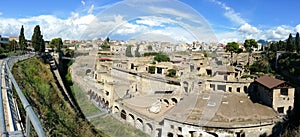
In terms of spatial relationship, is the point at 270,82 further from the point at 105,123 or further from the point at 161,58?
the point at 161,58

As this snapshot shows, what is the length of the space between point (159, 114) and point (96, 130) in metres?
2.58

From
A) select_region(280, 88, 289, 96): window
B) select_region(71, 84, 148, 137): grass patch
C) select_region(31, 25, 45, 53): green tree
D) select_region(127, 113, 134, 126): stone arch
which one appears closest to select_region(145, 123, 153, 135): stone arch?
select_region(71, 84, 148, 137): grass patch

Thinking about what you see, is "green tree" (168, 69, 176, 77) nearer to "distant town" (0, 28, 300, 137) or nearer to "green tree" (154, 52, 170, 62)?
"distant town" (0, 28, 300, 137)

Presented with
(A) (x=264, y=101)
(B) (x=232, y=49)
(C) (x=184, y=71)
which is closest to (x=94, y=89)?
(C) (x=184, y=71)

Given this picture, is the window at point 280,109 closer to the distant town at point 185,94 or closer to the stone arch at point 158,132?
the distant town at point 185,94

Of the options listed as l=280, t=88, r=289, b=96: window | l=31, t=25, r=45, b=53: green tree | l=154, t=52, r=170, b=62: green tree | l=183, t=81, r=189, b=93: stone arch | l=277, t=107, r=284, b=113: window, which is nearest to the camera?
l=277, t=107, r=284, b=113: window

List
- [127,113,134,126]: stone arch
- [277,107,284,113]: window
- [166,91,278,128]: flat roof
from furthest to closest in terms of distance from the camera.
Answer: [277,107,284,113]: window → [127,113,134,126]: stone arch → [166,91,278,128]: flat roof

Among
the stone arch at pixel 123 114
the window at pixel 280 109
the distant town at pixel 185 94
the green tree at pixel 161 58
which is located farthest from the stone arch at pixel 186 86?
the green tree at pixel 161 58

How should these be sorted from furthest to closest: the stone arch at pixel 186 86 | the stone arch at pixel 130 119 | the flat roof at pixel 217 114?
the stone arch at pixel 186 86 → the stone arch at pixel 130 119 → the flat roof at pixel 217 114

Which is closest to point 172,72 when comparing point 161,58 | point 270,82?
point 161,58

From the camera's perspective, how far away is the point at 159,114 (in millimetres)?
7273

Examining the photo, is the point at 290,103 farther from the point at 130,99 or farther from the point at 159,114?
the point at 130,99

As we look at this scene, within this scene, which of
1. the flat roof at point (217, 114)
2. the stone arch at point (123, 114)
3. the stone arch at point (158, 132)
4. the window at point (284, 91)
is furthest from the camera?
the window at point (284, 91)

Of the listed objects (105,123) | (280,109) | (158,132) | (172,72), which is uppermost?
(172,72)
